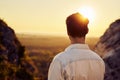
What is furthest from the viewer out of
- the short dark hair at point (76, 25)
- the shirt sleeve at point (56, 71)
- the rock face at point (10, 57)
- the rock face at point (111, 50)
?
the rock face at point (10, 57)

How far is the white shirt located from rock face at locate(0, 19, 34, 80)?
144 ft

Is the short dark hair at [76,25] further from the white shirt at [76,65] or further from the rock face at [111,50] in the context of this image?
the rock face at [111,50]

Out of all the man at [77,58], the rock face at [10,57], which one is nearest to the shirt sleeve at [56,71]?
the man at [77,58]

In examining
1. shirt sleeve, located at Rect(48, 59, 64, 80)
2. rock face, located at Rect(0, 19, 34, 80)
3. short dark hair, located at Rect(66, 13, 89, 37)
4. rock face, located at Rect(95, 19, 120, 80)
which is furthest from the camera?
rock face, located at Rect(0, 19, 34, 80)

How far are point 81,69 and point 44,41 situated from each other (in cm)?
14983

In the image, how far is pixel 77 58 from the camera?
22.1ft

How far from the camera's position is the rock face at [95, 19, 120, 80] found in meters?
15.7

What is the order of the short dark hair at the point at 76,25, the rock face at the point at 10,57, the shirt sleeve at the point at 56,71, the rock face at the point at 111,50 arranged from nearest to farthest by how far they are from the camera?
the shirt sleeve at the point at 56,71 < the short dark hair at the point at 76,25 < the rock face at the point at 111,50 < the rock face at the point at 10,57

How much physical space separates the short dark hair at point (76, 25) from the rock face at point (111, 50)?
8609 mm

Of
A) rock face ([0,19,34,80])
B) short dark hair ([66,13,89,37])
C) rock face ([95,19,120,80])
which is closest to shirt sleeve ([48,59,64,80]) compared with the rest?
short dark hair ([66,13,89,37])

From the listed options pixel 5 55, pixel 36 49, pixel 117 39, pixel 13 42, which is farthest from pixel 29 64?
pixel 117 39

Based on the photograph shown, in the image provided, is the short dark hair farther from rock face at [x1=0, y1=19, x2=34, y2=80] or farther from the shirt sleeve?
rock face at [x1=0, y1=19, x2=34, y2=80]

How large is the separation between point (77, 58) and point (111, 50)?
9754 mm

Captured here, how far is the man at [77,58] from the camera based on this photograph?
6.59 m
